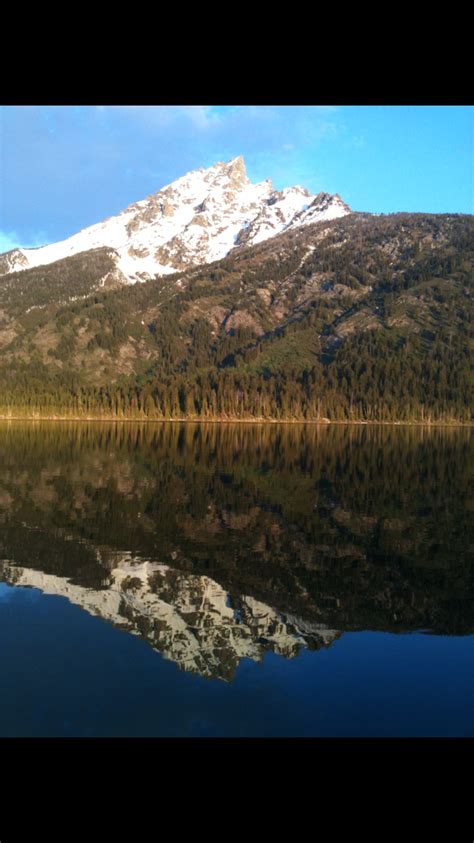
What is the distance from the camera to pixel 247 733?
12766 mm

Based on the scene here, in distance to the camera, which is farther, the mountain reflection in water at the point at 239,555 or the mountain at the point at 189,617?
the mountain reflection in water at the point at 239,555

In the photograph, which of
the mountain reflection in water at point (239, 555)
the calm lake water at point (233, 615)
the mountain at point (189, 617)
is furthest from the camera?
the mountain reflection in water at point (239, 555)

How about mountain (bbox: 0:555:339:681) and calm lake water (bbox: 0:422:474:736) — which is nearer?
calm lake water (bbox: 0:422:474:736)

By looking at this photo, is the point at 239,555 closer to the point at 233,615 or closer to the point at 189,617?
the point at 233,615

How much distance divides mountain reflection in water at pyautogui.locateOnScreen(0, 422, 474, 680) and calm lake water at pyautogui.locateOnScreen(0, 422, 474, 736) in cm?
11

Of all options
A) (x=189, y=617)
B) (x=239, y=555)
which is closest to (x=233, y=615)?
(x=189, y=617)

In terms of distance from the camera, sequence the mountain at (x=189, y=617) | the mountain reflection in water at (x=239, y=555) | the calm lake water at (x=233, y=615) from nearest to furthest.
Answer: the calm lake water at (x=233, y=615), the mountain at (x=189, y=617), the mountain reflection in water at (x=239, y=555)

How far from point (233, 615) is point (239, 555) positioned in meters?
7.15

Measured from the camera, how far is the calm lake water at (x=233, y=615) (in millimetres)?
13664

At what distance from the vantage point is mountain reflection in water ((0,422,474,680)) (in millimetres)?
19016

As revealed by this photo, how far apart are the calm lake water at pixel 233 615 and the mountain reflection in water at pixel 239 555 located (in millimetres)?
106

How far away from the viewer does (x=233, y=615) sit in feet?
63.7

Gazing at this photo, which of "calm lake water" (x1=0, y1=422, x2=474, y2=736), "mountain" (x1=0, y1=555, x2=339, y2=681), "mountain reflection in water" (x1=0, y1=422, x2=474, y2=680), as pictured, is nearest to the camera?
"calm lake water" (x1=0, y1=422, x2=474, y2=736)
